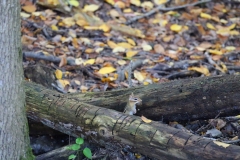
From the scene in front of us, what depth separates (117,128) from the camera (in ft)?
10.5

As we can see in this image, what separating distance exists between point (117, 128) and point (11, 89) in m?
0.87

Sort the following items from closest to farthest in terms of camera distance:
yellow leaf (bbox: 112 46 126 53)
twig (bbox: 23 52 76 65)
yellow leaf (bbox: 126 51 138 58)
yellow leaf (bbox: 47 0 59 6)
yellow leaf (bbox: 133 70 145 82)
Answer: yellow leaf (bbox: 133 70 145 82) → twig (bbox: 23 52 76 65) → yellow leaf (bbox: 126 51 138 58) → yellow leaf (bbox: 112 46 126 53) → yellow leaf (bbox: 47 0 59 6)

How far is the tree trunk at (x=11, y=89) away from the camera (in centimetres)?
291

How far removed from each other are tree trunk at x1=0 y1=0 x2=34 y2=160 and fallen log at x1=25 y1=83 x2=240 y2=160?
388 mm

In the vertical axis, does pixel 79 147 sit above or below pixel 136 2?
below

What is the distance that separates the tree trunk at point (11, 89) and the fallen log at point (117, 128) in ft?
1.27

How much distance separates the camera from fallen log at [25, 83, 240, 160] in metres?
2.85

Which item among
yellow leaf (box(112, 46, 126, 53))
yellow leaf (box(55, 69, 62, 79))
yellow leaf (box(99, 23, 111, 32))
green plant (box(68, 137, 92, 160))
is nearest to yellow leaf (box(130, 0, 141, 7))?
yellow leaf (box(99, 23, 111, 32))

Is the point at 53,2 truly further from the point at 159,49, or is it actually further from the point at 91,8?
the point at 159,49

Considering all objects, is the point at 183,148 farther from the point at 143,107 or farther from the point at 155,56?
the point at 155,56

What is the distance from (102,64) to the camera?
18.6 ft

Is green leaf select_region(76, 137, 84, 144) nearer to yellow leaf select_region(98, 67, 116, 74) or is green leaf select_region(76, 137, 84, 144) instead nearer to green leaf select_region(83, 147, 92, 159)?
green leaf select_region(83, 147, 92, 159)

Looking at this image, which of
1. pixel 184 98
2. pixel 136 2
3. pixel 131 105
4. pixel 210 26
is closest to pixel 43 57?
pixel 131 105

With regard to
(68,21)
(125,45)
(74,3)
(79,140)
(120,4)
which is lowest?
(125,45)
